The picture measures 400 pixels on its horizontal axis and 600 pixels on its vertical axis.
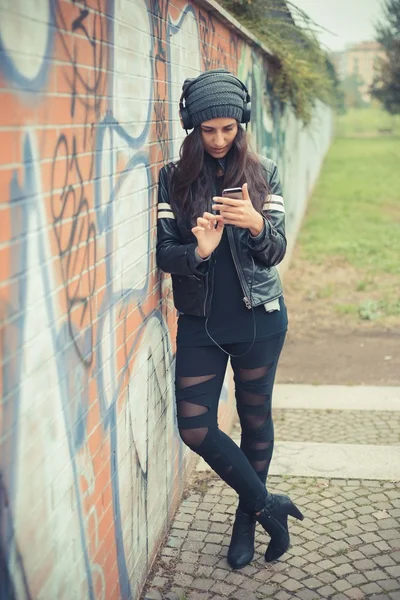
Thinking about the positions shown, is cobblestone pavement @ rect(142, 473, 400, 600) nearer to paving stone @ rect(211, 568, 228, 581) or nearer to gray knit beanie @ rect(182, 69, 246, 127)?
paving stone @ rect(211, 568, 228, 581)

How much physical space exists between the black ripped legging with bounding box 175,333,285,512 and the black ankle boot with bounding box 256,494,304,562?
5cm

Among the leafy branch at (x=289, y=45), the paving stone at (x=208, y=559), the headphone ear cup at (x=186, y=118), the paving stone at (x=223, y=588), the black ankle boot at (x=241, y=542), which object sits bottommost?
the paving stone at (x=208, y=559)

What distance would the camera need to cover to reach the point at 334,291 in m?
8.92

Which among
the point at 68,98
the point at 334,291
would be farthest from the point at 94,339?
the point at 334,291

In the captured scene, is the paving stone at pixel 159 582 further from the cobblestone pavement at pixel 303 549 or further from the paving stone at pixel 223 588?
the paving stone at pixel 223 588

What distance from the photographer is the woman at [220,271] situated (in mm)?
2895

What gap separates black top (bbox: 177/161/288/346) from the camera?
3.03m

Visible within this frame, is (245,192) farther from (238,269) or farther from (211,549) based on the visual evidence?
(211,549)

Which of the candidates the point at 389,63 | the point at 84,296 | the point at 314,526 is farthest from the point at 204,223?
the point at 389,63

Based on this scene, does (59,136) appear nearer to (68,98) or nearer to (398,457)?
(68,98)

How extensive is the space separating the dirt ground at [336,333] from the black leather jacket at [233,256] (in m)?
3.23

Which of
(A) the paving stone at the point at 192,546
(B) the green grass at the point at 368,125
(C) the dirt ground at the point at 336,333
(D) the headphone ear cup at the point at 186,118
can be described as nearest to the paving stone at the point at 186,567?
(A) the paving stone at the point at 192,546

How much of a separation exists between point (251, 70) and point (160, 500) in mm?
3921

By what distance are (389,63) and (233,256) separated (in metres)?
32.9
